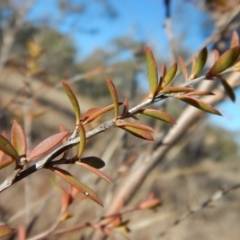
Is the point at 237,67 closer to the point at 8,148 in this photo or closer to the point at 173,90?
the point at 173,90

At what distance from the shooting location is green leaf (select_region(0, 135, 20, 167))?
8.9 inches

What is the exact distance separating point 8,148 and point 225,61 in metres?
0.17

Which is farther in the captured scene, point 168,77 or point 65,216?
point 65,216

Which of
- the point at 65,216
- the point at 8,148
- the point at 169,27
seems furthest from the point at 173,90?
the point at 169,27

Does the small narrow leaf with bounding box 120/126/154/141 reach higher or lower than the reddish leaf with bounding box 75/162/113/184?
higher

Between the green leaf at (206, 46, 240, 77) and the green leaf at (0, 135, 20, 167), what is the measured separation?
0.51 feet

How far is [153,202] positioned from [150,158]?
0.17 meters

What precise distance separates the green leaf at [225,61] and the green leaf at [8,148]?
154 millimetres

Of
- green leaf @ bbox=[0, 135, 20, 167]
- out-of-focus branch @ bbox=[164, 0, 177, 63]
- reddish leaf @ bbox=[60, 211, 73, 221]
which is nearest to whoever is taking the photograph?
green leaf @ bbox=[0, 135, 20, 167]

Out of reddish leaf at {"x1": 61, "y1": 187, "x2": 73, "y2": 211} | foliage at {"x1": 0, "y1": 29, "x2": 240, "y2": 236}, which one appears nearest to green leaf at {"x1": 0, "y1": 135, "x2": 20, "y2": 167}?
foliage at {"x1": 0, "y1": 29, "x2": 240, "y2": 236}

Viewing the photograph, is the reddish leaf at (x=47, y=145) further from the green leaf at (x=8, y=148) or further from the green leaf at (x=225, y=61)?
the green leaf at (x=225, y=61)

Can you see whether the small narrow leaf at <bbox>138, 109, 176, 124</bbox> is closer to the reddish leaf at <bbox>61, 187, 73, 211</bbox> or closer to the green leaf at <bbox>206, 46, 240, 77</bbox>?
the green leaf at <bbox>206, 46, 240, 77</bbox>

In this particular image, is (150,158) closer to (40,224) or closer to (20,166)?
(20,166)

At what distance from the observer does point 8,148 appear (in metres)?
0.23
